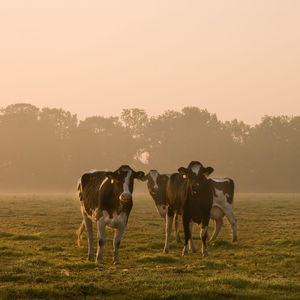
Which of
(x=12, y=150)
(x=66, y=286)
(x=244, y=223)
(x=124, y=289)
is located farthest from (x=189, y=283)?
(x=12, y=150)

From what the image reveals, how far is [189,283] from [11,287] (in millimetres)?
3807

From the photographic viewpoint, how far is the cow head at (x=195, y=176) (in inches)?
720

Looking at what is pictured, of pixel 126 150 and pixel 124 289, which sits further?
pixel 126 150

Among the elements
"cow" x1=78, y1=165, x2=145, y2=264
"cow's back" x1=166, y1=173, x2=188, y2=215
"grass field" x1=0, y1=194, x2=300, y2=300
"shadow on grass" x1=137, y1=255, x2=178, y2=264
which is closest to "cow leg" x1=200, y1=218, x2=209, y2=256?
"grass field" x1=0, y1=194, x2=300, y2=300

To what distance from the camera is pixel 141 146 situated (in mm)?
141625

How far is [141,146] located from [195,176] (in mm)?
123252

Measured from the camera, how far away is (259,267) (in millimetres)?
15594

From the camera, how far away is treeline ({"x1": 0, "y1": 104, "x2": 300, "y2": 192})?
13050 centimetres

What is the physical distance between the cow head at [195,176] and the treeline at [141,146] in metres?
112

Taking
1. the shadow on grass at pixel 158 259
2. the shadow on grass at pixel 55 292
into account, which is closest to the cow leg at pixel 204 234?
the shadow on grass at pixel 158 259

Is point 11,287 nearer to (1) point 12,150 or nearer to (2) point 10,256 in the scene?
(2) point 10,256

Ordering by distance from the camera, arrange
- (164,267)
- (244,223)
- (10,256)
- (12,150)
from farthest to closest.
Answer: (12,150), (244,223), (10,256), (164,267)

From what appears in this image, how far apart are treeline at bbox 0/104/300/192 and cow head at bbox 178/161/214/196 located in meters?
112

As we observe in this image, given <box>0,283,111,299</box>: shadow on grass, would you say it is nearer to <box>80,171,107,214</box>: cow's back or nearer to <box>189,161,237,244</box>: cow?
<box>80,171,107,214</box>: cow's back
